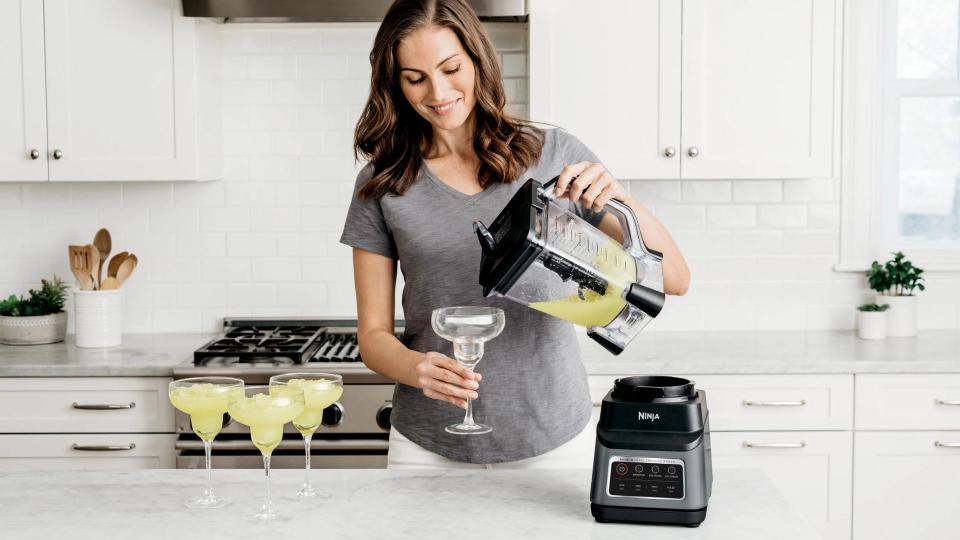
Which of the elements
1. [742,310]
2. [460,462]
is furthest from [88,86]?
[742,310]

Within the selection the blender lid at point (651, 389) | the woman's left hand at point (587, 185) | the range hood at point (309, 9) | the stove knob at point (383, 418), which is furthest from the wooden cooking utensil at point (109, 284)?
the blender lid at point (651, 389)

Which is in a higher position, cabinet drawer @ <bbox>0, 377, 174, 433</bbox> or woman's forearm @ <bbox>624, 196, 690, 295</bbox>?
woman's forearm @ <bbox>624, 196, 690, 295</bbox>

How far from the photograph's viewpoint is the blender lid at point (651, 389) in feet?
5.91

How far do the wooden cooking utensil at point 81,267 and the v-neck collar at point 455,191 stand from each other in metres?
1.88

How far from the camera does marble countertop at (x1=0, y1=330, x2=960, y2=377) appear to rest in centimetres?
332

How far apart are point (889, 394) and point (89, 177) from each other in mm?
2721

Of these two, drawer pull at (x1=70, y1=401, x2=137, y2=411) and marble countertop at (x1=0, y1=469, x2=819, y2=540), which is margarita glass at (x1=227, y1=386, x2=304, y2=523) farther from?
drawer pull at (x1=70, y1=401, x2=137, y2=411)

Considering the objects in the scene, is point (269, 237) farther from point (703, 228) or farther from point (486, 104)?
point (486, 104)

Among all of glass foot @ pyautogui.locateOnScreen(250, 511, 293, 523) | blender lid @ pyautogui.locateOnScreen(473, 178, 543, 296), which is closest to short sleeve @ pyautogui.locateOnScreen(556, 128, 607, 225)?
blender lid @ pyautogui.locateOnScreen(473, 178, 543, 296)

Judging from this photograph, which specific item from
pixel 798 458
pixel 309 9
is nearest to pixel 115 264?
pixel 309 9

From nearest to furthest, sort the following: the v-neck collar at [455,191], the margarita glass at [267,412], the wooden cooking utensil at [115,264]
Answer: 1. the margarita glass at [267,412]
2. the v-neck collar at [455,191]
3. the wooden cooking utensil at [115,264]

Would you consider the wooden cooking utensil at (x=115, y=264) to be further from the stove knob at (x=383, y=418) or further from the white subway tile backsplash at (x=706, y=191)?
the white subway tile backsplash at (x=706, y=191)

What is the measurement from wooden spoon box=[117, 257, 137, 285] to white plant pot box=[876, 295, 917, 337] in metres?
2.71

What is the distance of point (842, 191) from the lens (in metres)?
3.93
